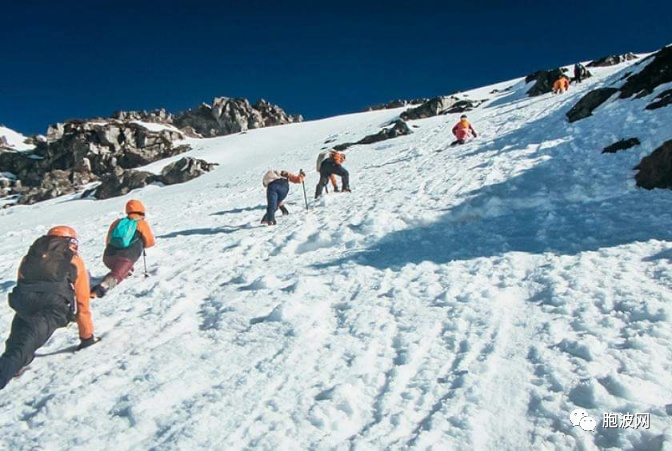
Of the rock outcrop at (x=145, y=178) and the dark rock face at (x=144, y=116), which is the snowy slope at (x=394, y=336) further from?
the dark rock face at (x=144, y=116)

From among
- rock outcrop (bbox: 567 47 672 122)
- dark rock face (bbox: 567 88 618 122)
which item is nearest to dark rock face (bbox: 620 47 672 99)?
rock outcrop (bbox: 567 47 672 122)

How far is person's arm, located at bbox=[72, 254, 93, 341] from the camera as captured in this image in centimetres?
599

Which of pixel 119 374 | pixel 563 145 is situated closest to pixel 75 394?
pixel 119 374

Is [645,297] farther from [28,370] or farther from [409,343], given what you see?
[28,370]

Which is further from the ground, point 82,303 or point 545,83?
point 545,83

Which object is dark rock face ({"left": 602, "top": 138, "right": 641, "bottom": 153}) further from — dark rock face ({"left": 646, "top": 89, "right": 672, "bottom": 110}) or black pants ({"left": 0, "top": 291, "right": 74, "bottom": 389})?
black pants ({"left": 0, "top": 291, "right": 74, "bottom": 389})

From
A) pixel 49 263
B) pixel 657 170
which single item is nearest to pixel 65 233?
pixel 49 263

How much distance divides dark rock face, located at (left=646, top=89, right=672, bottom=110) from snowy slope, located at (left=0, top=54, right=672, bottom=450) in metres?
4.50

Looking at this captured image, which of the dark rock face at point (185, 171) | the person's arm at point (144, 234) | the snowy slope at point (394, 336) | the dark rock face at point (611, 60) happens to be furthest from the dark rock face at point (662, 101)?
the dark rock face at point (611, 60)

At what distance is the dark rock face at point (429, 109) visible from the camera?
52.8 metres

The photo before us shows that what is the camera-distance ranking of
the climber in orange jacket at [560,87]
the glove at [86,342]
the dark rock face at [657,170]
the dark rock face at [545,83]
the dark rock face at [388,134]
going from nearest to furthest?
the glove at [86,342] → the dark rock face at [657,170] → the climber in orange jacket at [560,87] → the dark rock face at [388,134] → the dark rock face at [545,83]

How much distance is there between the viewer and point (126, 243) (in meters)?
8.80

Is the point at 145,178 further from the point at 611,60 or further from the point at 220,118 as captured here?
the point at 611,60

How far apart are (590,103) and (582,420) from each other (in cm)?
1990
